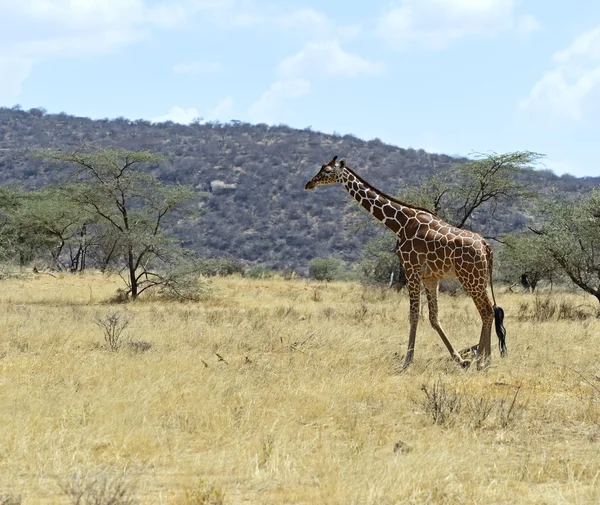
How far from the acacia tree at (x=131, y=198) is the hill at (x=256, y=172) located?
18787mm

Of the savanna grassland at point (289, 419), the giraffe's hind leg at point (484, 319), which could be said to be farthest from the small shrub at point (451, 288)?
the giraffe's hind leg at point (484, 319)

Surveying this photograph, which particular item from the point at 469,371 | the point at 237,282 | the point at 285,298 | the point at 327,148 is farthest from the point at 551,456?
the point at 327,148

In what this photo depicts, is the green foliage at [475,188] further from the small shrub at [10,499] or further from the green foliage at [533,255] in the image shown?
the small shrub at [10,499]

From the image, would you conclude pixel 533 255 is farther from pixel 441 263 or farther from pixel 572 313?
pixel 441 263

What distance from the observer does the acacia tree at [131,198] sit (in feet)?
72.5

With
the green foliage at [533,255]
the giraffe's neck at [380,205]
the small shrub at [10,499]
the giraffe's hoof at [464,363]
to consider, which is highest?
the giraffe's neck at [380,205]

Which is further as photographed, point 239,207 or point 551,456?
point 239,207

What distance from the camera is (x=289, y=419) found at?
21.8 feet

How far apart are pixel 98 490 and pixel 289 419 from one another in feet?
7.60

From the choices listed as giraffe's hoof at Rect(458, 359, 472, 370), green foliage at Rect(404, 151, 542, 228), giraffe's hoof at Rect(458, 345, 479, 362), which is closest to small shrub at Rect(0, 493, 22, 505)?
giraffe's hoof at Rect(458, 359, 472, 370)

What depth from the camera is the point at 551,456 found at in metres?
5.70

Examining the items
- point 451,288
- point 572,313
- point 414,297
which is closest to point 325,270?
point 451,288

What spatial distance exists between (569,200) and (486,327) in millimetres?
12347

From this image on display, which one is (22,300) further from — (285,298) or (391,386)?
(391,386)
